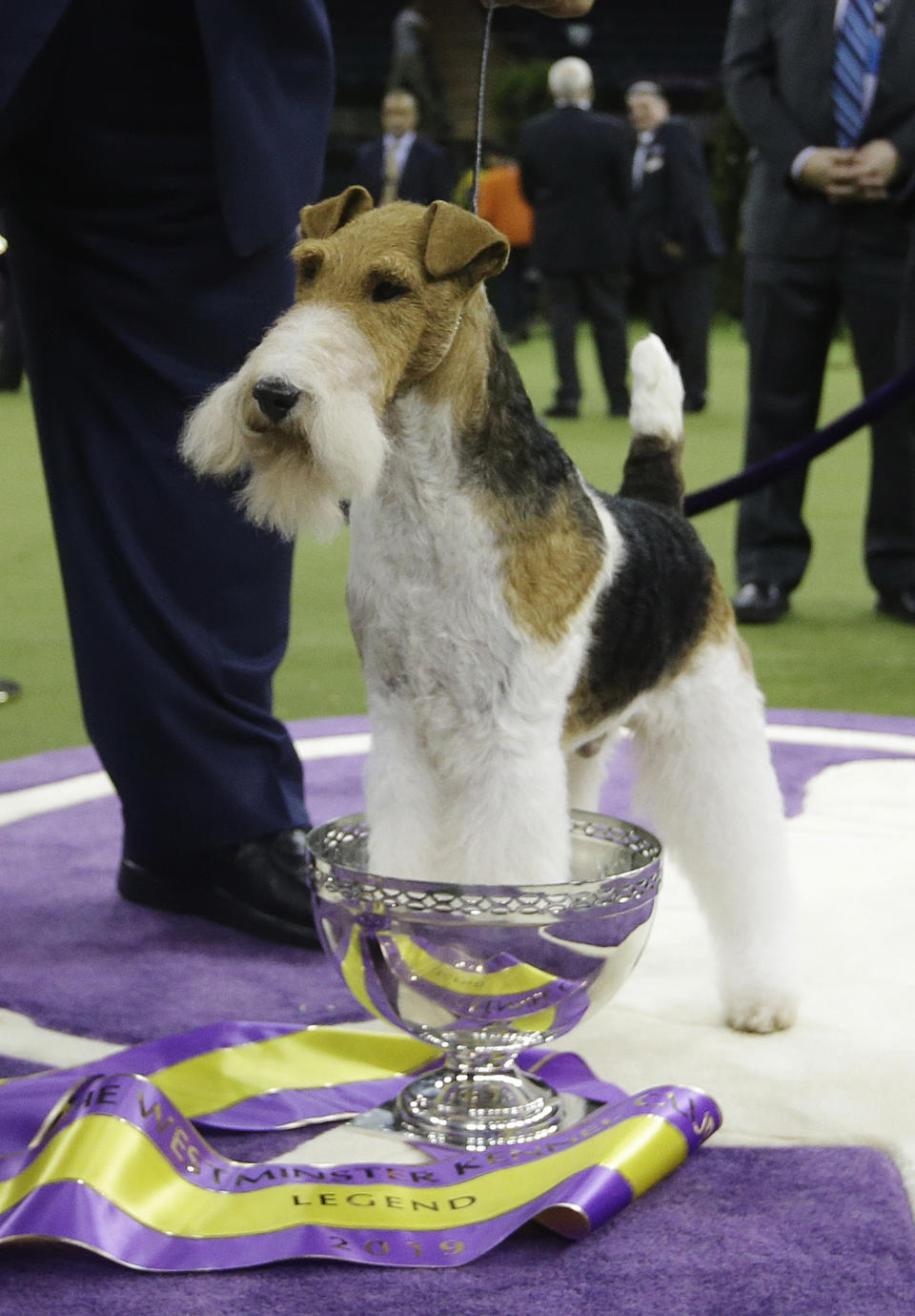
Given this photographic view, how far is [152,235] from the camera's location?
2170mm

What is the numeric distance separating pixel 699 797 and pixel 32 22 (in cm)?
125

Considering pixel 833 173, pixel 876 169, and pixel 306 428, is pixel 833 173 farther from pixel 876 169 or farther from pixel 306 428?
pixel 306 428

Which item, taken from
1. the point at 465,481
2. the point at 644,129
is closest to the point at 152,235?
the point at 465,481

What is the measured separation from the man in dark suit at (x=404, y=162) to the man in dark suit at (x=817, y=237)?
6776mm

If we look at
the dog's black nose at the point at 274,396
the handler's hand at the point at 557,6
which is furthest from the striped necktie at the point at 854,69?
the dog's black nose at the point at 274,396

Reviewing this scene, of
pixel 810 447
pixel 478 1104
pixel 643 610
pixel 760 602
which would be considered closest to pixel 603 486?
pixel 760 602

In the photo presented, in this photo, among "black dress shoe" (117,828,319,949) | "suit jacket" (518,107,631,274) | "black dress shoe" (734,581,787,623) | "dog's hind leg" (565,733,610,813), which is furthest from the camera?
"suit jacket" (518,107,631,274)

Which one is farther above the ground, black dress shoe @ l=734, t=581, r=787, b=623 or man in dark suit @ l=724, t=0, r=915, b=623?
man in dark suit @ l=724, t=0, r=915, b=623

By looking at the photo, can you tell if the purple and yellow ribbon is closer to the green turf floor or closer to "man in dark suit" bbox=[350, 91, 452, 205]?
the green turf floor

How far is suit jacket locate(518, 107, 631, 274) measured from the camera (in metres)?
9.24

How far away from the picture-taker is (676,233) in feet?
33.0

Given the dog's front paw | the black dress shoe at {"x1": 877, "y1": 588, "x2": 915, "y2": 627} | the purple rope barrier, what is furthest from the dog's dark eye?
the black dress shoe at {"x1": 877, "y1": 588, "x2": 915, "y2": 627}

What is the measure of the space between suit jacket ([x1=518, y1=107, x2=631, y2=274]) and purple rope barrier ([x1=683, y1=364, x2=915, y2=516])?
6.70 m

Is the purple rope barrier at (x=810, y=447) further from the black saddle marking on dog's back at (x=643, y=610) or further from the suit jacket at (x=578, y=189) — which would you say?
the suit jacket at (x=578, y=189)
